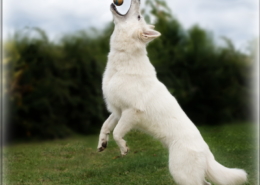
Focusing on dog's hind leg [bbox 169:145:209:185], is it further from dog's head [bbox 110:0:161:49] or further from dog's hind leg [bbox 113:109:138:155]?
dog's head [bbox 110:0:161:49]

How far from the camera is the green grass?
267 inches

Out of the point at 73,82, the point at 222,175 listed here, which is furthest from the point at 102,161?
the point at 222,175

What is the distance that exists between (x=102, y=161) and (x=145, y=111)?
11.1 ft

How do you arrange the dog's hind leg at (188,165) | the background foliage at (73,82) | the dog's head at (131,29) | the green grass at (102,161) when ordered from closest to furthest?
the dog's hind leg at (188,165) → the dog's head at (131,29) → the green grass at (102,161) → the background foliage at (73,82)

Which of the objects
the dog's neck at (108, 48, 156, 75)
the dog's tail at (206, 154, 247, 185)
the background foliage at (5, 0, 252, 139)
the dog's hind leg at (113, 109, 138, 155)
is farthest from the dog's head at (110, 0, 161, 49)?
the background foliage at (5, 0, 252, 139)

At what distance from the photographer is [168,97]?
491 centimetres

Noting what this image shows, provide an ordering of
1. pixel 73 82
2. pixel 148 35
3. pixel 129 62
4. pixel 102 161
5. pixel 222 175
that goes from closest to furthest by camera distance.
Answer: pixel 222 175 → pixel 148 35 → pixel 129 62 → pixel 102 161 → pixel 73 82

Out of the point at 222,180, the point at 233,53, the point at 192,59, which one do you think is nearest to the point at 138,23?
the point at 222,180

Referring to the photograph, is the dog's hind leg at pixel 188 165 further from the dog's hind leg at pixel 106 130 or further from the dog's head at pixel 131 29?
the dog's head at pixel 131 29

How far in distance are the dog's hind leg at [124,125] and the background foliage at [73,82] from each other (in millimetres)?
4997

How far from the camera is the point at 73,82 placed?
991 cm

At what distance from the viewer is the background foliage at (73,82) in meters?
9.56

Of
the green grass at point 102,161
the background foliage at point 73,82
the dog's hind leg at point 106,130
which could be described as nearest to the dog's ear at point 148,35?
the dog's hind leg at point 106,130

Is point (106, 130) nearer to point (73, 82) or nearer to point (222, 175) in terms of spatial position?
point (222, 175)
